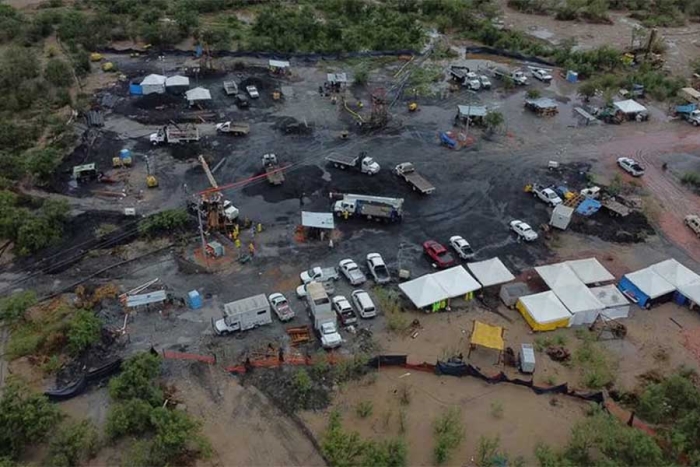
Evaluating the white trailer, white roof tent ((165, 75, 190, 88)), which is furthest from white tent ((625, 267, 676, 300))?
white roof tent ((165, 75, 190, 88))

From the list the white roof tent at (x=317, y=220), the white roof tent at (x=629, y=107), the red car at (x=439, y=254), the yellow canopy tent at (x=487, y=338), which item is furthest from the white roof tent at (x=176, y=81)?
the white roof tent at (x=629, y=107)

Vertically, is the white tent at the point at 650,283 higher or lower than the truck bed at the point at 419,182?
higher

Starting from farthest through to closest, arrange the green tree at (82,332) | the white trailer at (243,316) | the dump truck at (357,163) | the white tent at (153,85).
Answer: the white tent at (153,85) → the dump truck at (357,163) → the white trailer at (243,316) → the green tree at (82,332)

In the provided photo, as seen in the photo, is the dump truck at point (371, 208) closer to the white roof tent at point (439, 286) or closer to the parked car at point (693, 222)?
the white roof tent at point (439, 286)

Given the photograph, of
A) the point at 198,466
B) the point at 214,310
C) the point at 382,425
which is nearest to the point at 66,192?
the point at 214,310

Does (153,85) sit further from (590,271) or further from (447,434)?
(447,434)

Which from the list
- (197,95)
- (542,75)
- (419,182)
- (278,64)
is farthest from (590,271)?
(278,64)
